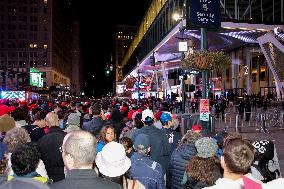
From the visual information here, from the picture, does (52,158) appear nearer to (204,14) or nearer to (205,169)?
(205,169)

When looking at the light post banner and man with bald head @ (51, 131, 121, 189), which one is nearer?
man with bald head @ (51, 131, 121, 189)

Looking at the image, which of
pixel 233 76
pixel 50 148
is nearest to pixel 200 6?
pixel 50 148

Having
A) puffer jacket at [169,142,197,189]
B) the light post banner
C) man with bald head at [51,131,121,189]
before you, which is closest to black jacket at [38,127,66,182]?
puffer jacket at [169,142,197,189]

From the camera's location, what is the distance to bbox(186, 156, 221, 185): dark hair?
18.1 feet

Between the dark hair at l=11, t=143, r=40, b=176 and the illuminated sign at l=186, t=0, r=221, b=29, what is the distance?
14756mm

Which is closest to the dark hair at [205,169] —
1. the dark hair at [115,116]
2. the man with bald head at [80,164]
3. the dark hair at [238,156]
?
the dark hair at [238,156]

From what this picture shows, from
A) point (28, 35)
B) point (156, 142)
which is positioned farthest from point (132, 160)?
point (28, 35)

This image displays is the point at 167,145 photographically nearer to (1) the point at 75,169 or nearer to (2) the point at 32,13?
(1) the point at 75,169

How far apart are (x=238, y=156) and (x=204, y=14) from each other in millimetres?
15549

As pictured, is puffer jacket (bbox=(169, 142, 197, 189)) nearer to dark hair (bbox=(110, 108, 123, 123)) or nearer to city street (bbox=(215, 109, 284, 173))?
dark hair (bbox=(110, 108, 123, 123))

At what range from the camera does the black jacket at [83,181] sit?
3.76m

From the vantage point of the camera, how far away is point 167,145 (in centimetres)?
908

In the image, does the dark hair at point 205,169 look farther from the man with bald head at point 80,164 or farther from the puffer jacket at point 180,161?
the man with bald head at point 80,164

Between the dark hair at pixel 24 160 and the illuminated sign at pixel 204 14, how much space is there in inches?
581
